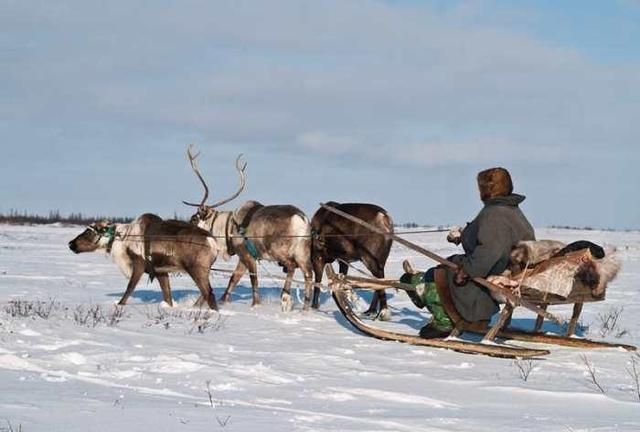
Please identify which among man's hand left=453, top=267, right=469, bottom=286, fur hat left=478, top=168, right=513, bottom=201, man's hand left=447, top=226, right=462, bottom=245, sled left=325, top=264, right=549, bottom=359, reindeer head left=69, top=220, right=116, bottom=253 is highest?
fur hat left=478, top=168, right=513, bottom=201

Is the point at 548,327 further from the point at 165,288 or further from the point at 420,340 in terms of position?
the point at 165,288

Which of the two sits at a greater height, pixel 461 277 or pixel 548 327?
pixel 461 277

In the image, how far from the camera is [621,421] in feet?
17.3

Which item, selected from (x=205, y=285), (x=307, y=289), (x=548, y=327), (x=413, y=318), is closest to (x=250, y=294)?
(x=307, y=289)

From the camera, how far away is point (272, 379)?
6.66 m

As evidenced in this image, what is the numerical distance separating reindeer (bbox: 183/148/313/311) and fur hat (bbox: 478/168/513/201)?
4199 mm

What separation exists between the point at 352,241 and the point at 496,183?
4285mm

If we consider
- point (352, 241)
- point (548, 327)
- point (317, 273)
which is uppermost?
point (352, 241)

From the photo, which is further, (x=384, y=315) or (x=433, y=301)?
(x=384, y=315)

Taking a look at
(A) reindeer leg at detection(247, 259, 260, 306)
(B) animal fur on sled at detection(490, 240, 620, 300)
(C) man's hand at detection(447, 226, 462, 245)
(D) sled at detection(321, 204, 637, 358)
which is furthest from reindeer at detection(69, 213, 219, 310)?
(B) animal fur on sled at detection(490, 240, 620, 300)

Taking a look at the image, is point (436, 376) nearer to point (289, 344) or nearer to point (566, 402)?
point (566, 402)

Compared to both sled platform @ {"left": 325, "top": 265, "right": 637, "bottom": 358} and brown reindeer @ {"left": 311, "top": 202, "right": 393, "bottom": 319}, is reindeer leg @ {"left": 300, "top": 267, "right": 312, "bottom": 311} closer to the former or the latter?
brown reindeer @ {"left": 311, "top": 202, "right": 393, "bottom": 319}

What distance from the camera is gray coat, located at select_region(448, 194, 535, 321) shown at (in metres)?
8.55

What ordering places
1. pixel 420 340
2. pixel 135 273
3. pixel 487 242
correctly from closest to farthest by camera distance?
pixel 487 242 < pixel 420 340 < pixel 135 273
